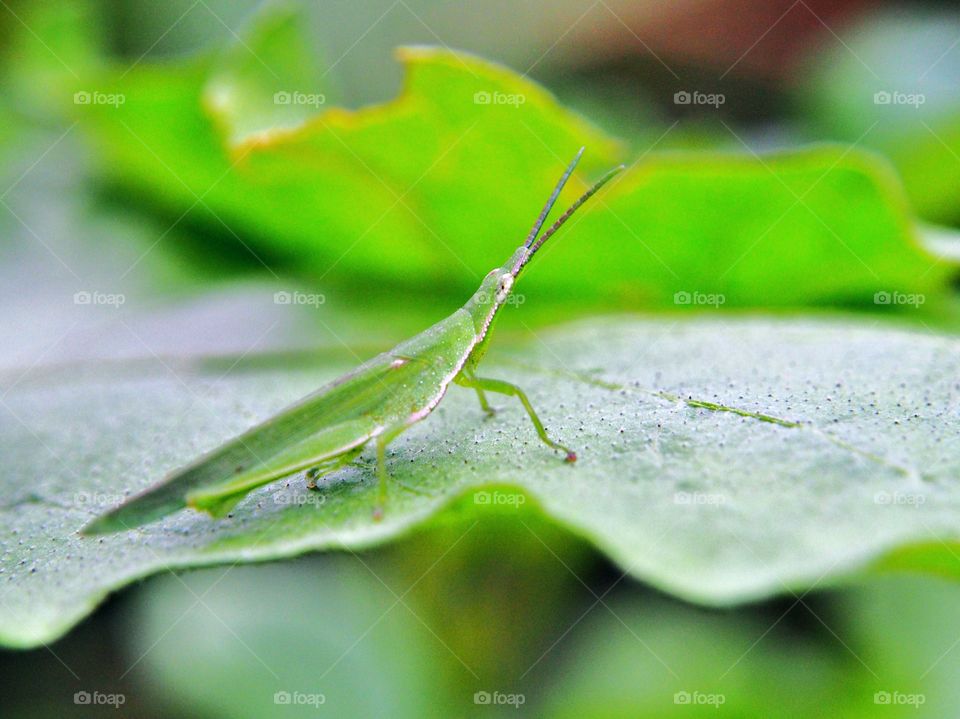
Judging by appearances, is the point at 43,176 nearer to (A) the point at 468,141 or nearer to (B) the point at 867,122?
(A) the point at 468,141

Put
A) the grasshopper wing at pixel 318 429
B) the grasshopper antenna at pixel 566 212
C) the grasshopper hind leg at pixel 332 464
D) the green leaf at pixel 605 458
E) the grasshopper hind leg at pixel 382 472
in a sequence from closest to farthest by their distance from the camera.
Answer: the green leaf at pixel 605 458 → the grasshopper hind leg at pixel 382 472 → the grasshopper wing at pixel 318 429 → the grasshopper hind leg at pixel 332 464 → the grasshopper antenna at pixel 566 212

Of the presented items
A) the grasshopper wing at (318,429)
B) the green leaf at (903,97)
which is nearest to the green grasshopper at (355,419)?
the grasshopper wing at (318,429)

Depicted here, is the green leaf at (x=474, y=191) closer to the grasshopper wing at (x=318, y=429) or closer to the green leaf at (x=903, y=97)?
the grasshopper wing at (x=318, y=429)

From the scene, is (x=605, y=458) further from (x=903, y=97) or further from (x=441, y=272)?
(x=903, y=97)

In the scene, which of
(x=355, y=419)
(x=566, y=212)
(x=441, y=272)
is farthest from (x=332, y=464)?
(x=441, y=272)

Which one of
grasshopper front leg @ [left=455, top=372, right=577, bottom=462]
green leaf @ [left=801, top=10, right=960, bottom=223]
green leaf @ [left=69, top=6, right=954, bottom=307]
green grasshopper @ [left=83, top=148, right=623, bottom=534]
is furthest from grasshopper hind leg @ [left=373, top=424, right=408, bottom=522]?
green leaf @ [left=801, top=10, right=960, bottom=223]

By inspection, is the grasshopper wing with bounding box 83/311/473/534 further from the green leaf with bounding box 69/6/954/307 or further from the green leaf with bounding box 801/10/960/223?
the green leaf with bounding box 801/10/960/223

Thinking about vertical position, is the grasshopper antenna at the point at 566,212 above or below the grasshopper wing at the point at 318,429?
above
